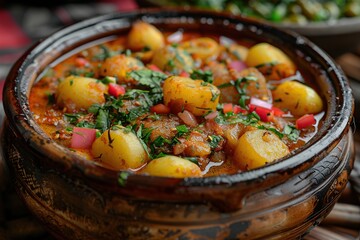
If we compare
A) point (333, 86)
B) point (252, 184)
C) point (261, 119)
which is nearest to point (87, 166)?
point (252, 184)

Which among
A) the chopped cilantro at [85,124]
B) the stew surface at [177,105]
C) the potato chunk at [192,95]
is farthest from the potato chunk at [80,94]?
the potato chunk at [192,95]

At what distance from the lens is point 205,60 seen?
7.91ft

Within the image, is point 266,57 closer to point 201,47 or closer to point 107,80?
point 201,47

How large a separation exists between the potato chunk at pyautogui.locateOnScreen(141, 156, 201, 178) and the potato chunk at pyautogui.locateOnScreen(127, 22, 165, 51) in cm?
89

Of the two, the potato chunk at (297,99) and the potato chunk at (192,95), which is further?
the potato chunk at (297,99)

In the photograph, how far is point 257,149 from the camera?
174 cm

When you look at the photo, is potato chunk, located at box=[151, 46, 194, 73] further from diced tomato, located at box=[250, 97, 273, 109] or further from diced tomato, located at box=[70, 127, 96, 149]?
diced tomato, located at box=[70, 127, 96, 149]

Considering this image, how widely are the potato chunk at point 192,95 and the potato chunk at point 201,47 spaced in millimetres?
472

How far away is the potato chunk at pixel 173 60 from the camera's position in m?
2.26

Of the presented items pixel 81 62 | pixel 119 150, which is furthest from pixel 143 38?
pixel 119 150

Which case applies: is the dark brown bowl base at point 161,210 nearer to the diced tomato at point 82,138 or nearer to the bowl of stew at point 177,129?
the bowl of stew at point 177,129

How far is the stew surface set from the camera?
177 cm

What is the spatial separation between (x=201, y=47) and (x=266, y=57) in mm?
291

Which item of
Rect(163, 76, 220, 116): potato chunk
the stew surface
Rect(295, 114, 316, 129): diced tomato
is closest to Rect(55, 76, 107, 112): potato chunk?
the stew surface
